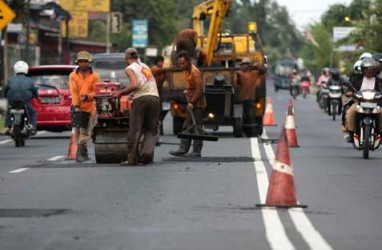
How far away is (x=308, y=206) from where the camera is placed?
1378 cm

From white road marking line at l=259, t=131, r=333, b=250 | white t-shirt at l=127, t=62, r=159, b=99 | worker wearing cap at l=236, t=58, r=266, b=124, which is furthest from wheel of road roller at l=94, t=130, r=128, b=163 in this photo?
worker wearing cap at l=236, t=58, r=266, b=124

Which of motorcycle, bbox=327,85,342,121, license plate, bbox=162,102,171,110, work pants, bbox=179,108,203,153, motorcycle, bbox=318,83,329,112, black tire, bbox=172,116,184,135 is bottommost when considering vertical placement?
motorcycle, bbox=318,83,329,112

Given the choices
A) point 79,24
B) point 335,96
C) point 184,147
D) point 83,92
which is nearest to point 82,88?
point 83,92

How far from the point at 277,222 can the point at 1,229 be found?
8.35 feet

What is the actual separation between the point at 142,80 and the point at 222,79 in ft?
32.9

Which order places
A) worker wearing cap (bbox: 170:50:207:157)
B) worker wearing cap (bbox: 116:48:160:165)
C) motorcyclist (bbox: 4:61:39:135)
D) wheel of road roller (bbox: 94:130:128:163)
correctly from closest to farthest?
worker wearing cap (bbox: 116:48:160:165) → wheel of road roller (bbox: 94:130:128:163) → worker wearing cap (bbox: 170:50:207:157) → motorcyclist (bbox: 4:61:39:135)

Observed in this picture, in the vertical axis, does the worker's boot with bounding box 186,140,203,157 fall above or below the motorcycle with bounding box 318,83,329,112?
above

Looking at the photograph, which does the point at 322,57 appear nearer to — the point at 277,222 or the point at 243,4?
the point at 243,4

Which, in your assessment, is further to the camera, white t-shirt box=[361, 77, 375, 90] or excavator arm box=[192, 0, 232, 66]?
excavator arm box=[192, 0, 232, 66]

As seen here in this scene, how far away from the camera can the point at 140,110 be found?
19641 millimetres

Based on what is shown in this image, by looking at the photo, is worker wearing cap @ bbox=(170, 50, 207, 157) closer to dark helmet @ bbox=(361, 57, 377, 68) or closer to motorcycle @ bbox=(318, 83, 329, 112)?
dark helmet @ bbox=(361, 57, 377, 68)

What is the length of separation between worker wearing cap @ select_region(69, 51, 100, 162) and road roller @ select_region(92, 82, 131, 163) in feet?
2.31

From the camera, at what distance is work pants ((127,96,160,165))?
19.5 metres

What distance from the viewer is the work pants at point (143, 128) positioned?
770 inches
